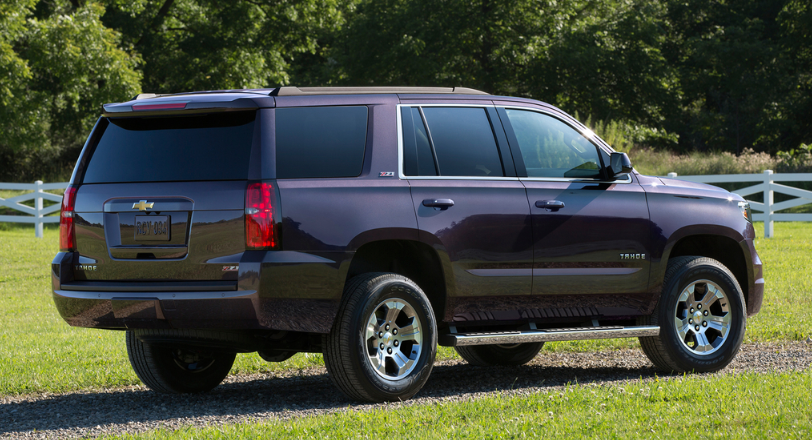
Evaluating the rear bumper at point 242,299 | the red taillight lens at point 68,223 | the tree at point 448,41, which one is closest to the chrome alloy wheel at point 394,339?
the rear bumper at point 242,299

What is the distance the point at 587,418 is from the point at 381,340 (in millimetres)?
1515

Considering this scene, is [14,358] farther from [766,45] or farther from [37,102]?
[766,45]

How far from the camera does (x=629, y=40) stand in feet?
135

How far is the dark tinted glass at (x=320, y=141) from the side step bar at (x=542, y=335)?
137 centimetres

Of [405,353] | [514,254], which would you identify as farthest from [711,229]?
[405,353]

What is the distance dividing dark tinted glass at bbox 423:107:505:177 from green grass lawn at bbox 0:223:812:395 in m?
2.71

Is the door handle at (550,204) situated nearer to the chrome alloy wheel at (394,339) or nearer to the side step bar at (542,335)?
the side step bar at (542,335)

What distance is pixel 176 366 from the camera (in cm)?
741

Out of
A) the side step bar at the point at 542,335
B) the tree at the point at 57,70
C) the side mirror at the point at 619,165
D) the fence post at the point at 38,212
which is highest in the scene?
the tree at the point at 57,70

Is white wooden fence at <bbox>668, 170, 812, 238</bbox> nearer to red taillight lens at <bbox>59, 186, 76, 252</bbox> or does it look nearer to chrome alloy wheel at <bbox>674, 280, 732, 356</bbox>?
chrome alloy wheel at <bbox>674, 280, 732, 356</bbox>

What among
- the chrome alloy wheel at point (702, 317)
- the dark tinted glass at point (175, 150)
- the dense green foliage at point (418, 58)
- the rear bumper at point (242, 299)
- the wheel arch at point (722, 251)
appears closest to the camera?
the rear bumper at point (242, 299)

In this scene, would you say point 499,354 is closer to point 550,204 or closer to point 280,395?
point 550,204

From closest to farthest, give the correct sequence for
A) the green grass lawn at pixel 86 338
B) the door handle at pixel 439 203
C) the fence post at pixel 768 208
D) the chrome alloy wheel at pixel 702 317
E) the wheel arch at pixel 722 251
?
the door handle at pixel 439 203 < the chrome alloy wheel at pixel 702 317 < the green grass lawn at pixel 86 338 < the wheel arch at pixel 722 251 < the fence post at pixel 768 208

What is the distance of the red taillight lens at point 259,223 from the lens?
5906 millimetres
